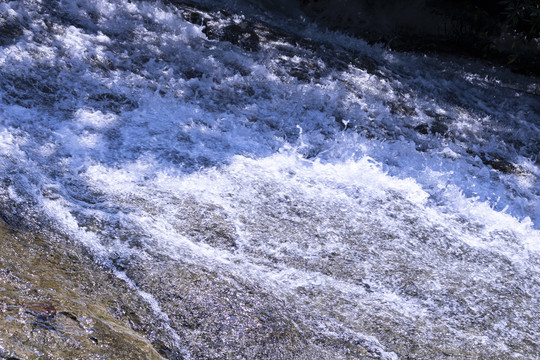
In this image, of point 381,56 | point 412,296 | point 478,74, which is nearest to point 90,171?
point 412,296

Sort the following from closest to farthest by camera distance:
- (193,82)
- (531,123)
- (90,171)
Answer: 1. (90,171)
2. (193,82)
3. (531,123)

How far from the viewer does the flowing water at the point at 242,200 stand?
2.54m

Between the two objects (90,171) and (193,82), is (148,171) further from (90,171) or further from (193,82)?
(193,82)

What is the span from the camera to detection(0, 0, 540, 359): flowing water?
8.35 ft

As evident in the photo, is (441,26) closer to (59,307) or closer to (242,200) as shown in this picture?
(242,200)

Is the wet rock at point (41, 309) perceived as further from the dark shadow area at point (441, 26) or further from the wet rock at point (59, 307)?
the dark shadow area at point (441, 26)

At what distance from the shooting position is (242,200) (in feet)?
11.6

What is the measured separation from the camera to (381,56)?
6.75m

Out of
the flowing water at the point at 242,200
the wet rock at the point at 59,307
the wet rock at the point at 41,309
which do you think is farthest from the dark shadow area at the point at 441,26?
the wet rock at the point at 41,309

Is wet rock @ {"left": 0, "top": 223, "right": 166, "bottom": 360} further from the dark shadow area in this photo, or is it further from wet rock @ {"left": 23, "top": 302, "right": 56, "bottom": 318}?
the dark shadow area

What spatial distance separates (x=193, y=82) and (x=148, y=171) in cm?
148

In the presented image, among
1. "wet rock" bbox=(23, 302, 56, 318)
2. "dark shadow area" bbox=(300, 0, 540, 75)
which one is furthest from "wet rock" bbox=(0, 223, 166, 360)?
"dark shadow area" bbox=(300, 0, 540, 75)

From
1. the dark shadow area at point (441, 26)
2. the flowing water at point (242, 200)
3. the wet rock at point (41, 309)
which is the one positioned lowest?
the flowing water at point (242, 200)

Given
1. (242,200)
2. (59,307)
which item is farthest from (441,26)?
(59,307)
